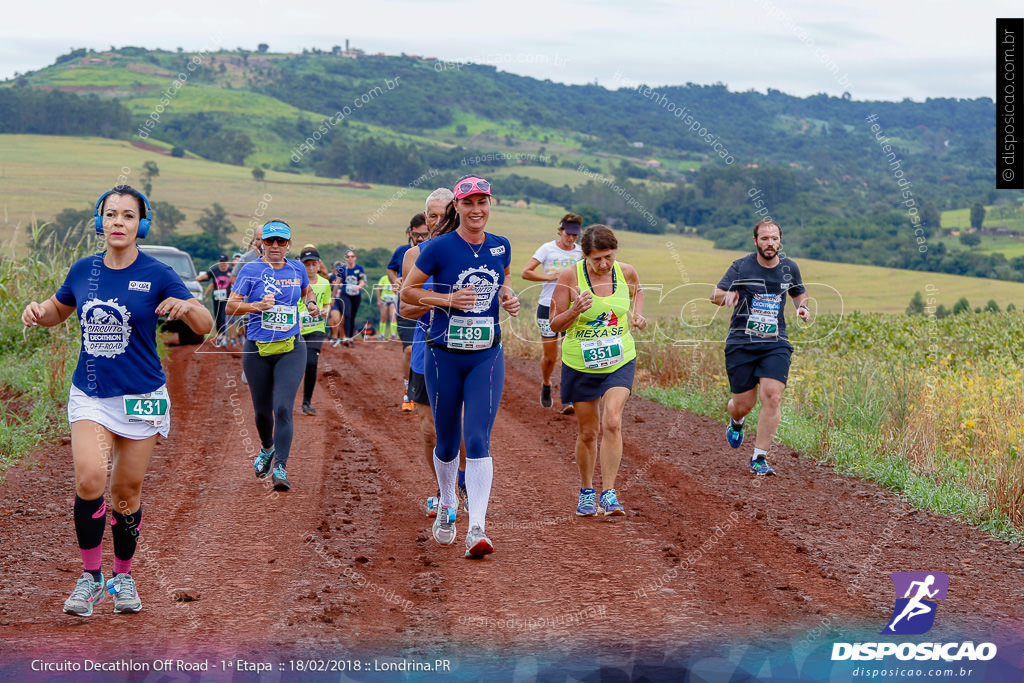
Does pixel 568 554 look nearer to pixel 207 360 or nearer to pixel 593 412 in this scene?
pixel 593 412

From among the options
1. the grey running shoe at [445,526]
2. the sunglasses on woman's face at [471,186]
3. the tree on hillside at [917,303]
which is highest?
the sunglasses on woman's face at [471,186]

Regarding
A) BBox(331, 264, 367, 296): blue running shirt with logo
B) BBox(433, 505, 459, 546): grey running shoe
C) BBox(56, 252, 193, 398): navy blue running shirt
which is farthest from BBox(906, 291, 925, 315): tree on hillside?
BBox(56, 252, 193, 398): navy blue running shirt

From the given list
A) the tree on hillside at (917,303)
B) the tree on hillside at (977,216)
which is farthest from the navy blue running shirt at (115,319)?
the tree on hillside at (977,216)

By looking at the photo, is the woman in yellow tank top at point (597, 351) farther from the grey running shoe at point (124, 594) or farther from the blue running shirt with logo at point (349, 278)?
the blue running shirt with logo at point (349, 278)

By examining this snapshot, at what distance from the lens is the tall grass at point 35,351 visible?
1120cm

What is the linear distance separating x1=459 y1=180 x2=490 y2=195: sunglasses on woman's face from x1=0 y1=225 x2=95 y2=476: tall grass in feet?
20.7

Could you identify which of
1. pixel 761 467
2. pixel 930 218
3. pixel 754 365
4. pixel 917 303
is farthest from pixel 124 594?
pixel 930 218

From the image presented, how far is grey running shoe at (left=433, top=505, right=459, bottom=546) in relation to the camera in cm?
688

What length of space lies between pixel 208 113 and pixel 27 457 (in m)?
96.0

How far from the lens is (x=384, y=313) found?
24.2 m

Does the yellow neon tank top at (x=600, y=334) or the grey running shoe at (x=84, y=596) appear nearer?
the grey running shoe at (x=84, y=596)

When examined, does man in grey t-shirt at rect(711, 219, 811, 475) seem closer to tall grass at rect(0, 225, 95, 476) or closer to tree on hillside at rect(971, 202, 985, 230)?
tall grass at rect(0, 225, 95, 476)

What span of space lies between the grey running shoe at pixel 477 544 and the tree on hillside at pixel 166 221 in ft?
159

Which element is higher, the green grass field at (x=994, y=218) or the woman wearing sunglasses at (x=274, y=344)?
the green grass field at (x=994, y=218)
